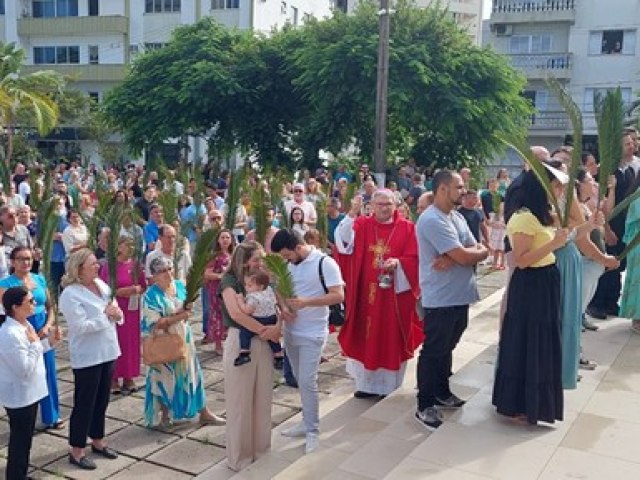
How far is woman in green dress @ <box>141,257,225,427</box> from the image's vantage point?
5.43 meters

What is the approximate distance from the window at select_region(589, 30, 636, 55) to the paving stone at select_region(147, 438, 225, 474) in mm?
32409

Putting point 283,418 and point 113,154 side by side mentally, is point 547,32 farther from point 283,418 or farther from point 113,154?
point 283,418

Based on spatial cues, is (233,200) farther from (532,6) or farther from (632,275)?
(532,6)

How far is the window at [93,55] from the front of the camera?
36.8m

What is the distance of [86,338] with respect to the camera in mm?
4777

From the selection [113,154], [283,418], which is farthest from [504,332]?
[113,154]

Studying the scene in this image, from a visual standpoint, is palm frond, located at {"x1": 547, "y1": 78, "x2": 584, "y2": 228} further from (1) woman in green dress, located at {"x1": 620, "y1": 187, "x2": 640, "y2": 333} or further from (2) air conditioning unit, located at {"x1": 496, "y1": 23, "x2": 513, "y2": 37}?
(2) air conditioning unit, located at {"x1": 496, "y1": 23, "x2": 513, "y2": 37}

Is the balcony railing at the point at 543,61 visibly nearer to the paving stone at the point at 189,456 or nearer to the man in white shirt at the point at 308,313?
the man in white shirt at the point at 308,313

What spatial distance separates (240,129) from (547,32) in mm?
18475

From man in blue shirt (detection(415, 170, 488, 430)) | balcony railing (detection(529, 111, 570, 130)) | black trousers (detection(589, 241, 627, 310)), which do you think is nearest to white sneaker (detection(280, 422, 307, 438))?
man in blue shirt (detection(415, 170, 488, 430))

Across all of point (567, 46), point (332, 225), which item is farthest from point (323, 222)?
point (567, 46)

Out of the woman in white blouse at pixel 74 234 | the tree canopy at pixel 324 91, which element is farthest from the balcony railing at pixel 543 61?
the woman in white blouse at pixel 74 234

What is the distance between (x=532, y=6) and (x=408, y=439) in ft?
110

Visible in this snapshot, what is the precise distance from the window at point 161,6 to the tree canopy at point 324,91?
10778 mm
